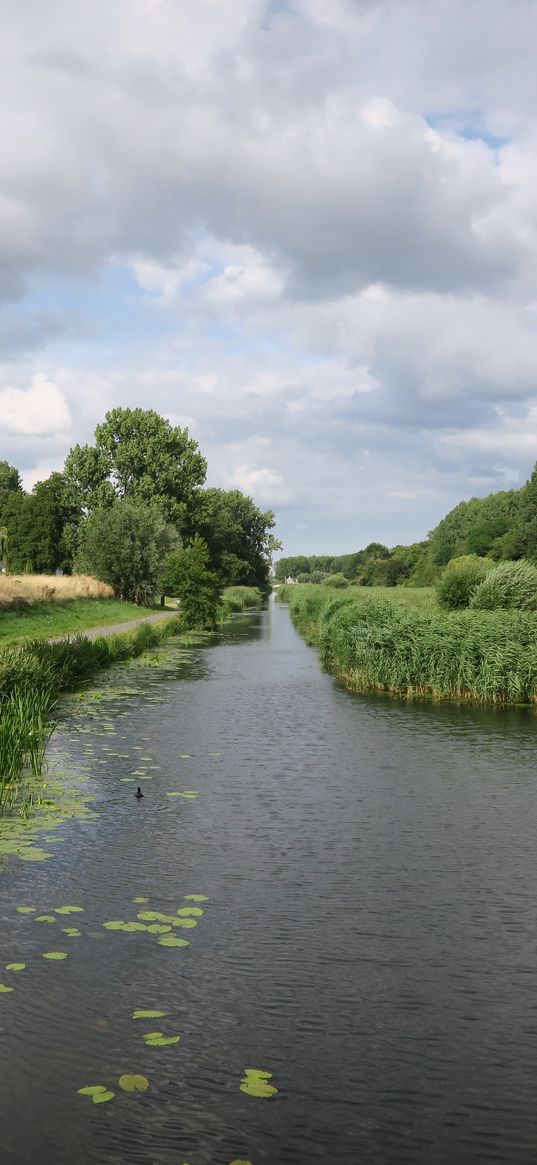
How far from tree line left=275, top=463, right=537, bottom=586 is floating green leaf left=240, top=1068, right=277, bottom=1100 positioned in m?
84.7

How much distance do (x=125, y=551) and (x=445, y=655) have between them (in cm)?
3967

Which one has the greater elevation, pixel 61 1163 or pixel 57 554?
pixel 57 554

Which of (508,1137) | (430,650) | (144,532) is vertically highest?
(144,532)

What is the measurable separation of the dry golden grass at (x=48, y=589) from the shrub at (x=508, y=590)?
808 inches

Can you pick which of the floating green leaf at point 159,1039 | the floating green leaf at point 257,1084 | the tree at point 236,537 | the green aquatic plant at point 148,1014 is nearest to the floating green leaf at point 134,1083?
the floating green leaf at point 159,1039

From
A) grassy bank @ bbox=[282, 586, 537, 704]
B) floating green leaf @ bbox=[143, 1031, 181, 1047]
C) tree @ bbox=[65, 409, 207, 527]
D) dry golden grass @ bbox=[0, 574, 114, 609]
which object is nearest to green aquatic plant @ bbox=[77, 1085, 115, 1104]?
floating green leaf @ bbox=[143, 1031, 181, 1047]

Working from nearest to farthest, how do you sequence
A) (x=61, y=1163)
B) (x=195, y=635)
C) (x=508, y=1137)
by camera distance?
(x=61, y=1163) < (x=508, y=1137) < (x=195, y=635)

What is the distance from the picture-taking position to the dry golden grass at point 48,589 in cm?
4084

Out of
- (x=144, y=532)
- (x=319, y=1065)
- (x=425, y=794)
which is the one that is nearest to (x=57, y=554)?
(x=144, y=532)

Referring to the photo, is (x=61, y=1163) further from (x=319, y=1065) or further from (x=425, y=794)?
(x=425, y=794)

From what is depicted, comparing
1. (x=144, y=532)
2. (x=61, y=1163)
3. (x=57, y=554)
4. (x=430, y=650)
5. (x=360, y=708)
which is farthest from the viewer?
(x=57, y=554)

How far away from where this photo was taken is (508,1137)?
4.95 meters

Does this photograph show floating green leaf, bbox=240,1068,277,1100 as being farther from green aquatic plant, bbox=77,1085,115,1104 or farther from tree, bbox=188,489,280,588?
tree, bbox=188,489,280,588

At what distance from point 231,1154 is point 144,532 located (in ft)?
188
